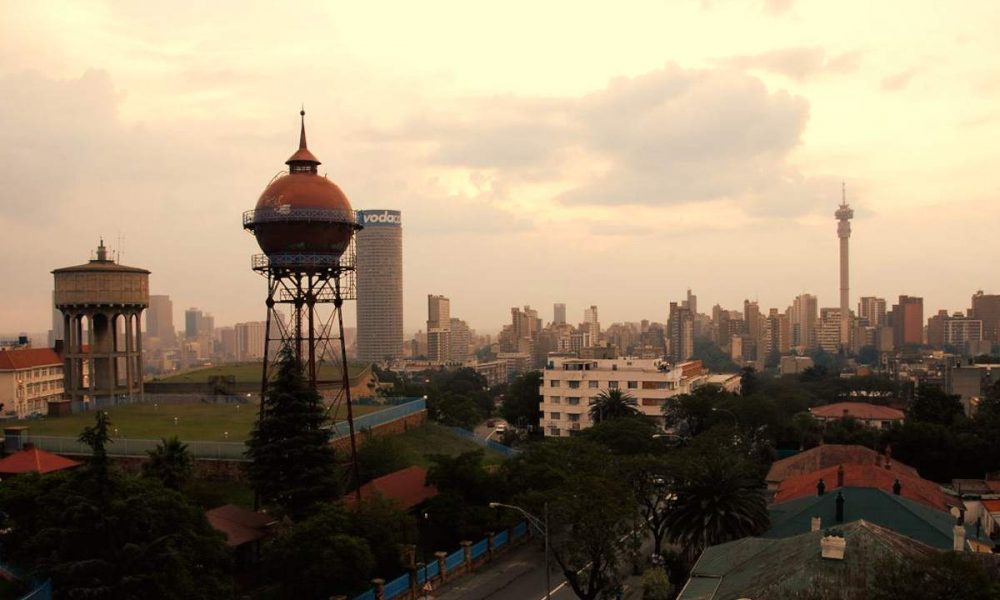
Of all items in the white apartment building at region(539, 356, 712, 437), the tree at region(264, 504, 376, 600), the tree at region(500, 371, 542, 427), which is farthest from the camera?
the tree at region(500, 371, 542, 427)

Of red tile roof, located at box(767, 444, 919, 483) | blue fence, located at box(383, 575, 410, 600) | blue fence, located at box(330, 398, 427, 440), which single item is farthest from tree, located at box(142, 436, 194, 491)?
red tile roof, located at box(767, 444, 919, 483)

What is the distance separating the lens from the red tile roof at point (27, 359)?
96688mm

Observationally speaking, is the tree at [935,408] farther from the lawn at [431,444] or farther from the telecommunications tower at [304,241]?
the telecommunications tower at [304,241]

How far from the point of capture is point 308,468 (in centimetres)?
3900

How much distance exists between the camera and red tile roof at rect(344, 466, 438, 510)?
4147 cm

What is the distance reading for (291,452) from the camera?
3872cm

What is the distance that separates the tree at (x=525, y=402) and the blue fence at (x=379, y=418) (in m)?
29.1

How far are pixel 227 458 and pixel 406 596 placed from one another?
638 inches

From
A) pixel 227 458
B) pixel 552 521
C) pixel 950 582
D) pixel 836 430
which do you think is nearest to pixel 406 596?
pixel 552 521

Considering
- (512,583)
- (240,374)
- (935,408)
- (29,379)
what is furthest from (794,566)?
(29,379)

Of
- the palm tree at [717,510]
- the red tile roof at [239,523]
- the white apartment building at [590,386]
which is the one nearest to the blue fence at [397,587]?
the red tile roof at [239,523]

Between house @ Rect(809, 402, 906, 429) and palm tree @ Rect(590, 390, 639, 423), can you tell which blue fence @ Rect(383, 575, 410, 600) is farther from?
house @ Rect(809, 402, 906, 429)

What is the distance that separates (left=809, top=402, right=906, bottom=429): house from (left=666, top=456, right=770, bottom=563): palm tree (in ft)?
177

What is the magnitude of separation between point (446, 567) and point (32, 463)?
1847 cm
